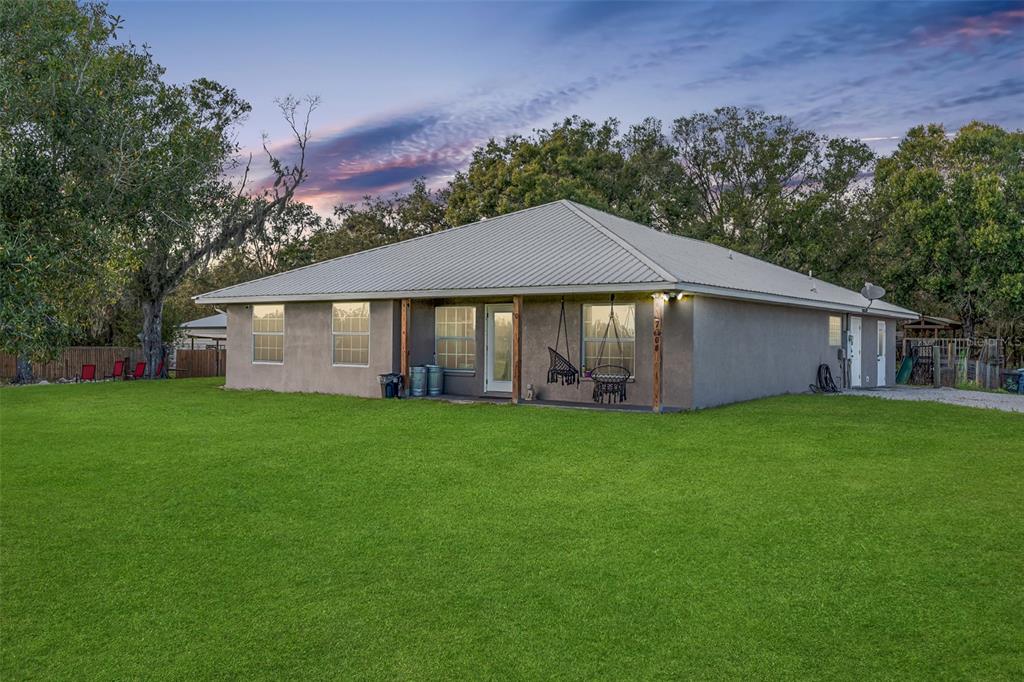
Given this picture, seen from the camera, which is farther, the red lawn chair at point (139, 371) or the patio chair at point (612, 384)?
the red lawn chair at point (139, 371)

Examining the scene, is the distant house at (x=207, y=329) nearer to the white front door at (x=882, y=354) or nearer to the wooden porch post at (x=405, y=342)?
the wooden porch post at (x=405, y=342)

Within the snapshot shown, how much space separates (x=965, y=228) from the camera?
89.4ft

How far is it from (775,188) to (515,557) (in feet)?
116

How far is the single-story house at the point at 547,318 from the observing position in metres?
13.9

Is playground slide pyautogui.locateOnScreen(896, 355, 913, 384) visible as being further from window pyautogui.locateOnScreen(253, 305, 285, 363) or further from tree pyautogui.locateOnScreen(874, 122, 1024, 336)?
window pyautogui.locateOnScreen(253, 305, 285, 363)

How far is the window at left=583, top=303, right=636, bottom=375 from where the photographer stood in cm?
1444

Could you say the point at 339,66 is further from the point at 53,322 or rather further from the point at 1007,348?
the point at 1007,348

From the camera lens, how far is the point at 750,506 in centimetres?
664

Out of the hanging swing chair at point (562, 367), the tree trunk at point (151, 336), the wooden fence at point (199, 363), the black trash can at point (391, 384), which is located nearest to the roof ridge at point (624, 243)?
the hanging swing chair at point (562, 367)

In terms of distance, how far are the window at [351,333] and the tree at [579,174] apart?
15.0 m

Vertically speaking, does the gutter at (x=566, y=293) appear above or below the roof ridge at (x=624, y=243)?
below

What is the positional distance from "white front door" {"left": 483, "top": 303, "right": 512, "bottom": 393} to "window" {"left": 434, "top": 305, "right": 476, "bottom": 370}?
411 millimetres

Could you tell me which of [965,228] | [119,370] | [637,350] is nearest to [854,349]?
[637,350]

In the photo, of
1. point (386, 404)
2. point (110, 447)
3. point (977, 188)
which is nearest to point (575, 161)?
point (977, 188)
